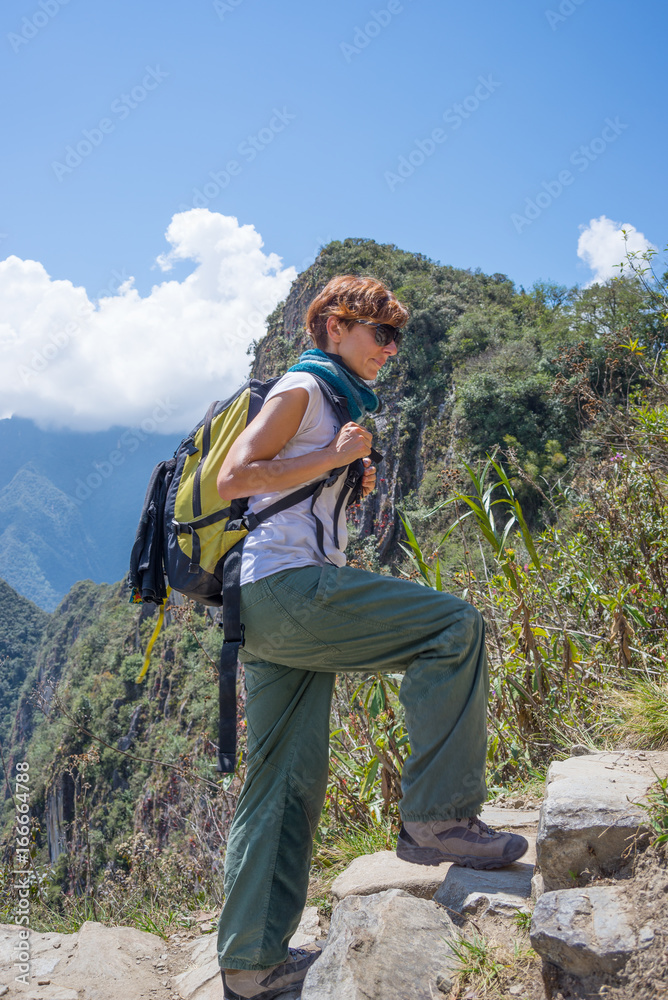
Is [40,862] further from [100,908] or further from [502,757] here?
[502,757]

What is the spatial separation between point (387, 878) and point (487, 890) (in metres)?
0.45

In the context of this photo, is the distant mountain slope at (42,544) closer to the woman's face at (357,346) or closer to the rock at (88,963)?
the rock at (88,963)

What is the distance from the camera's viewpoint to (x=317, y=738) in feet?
5.67

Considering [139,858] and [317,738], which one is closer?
[317,738]

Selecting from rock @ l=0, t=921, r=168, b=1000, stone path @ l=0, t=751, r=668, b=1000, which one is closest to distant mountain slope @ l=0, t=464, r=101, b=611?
rock @ l=0, t=921, r=168, b=1000

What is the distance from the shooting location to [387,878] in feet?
6.39

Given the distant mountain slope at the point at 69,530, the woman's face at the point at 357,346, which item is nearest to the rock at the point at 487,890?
the woman's face at the point at 357,346

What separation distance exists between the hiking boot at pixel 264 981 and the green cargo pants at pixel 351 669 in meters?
0.05

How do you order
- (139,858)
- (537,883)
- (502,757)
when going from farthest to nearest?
(139,858)
(502,757)
(537,883)

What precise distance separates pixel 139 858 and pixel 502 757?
2543 mm

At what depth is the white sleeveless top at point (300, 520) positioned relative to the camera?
5.25ft

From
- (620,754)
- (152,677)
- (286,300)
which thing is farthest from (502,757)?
(286,300)

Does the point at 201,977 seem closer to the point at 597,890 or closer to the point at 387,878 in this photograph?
the point at 387,878

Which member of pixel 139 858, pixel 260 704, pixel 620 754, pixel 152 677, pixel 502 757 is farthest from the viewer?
pixel 152 677
